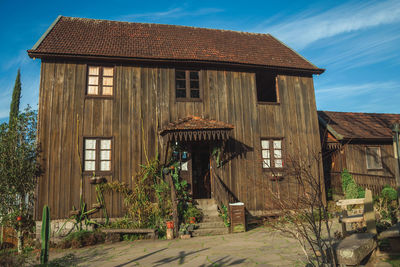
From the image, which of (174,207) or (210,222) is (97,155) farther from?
(210,222)

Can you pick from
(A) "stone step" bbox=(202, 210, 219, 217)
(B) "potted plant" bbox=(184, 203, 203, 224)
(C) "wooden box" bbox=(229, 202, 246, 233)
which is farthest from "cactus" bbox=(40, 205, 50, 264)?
(A) "stone step" bbox=(202, 210, 219, 217)

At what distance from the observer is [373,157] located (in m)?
16.0

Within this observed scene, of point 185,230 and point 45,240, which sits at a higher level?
point 45,240

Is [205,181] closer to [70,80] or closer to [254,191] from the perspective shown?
[254,191]

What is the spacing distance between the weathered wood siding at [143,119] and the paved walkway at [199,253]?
8.20ft

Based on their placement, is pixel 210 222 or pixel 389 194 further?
pixel 389 194

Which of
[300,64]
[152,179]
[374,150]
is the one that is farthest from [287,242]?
[374,150]

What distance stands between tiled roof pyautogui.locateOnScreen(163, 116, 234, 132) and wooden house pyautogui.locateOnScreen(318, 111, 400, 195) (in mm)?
6729

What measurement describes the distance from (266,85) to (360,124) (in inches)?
233

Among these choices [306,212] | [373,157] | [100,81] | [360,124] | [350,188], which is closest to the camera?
[306,212]

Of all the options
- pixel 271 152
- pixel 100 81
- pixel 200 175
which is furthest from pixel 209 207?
pixel 100 81

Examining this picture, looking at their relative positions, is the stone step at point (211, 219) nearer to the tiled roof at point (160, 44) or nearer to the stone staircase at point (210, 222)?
the stone staircase at point (210, 222)

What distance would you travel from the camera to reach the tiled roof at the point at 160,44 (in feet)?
38.2

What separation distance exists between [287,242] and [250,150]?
4.81 m
